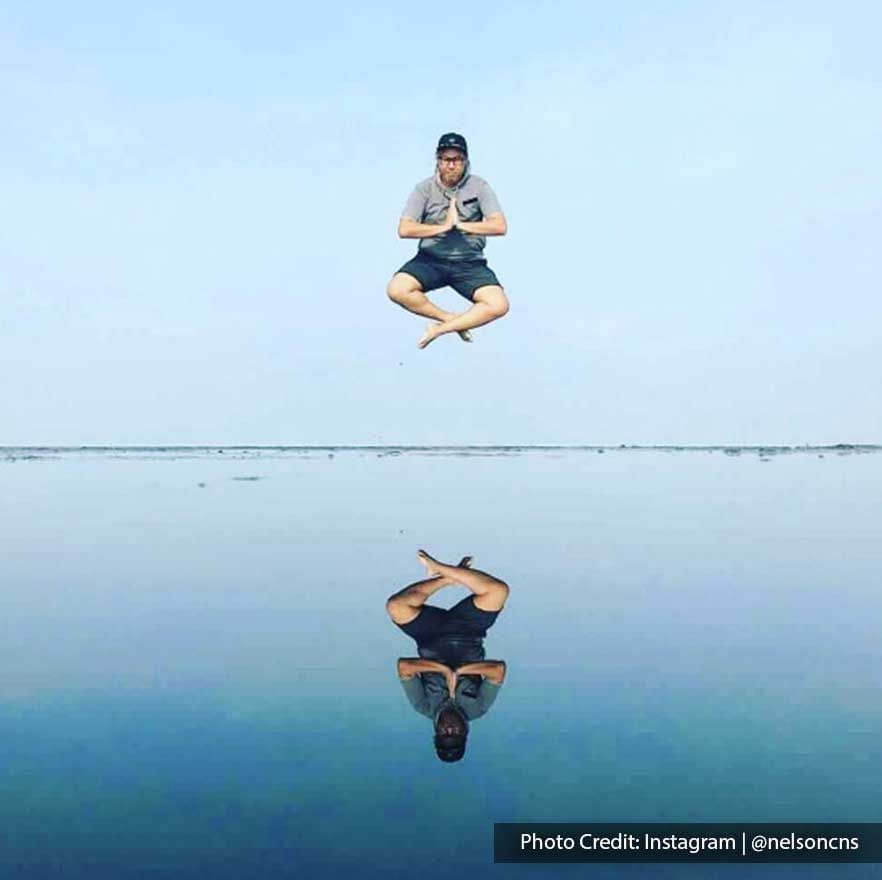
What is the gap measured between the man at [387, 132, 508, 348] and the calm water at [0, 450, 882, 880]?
12.9ft

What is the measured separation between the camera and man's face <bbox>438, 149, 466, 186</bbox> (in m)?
9.09

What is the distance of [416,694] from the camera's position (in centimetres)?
986

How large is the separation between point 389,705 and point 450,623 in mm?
3213

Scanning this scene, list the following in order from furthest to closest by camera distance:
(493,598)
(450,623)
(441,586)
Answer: (441,586) → (493,598) → (450,623)

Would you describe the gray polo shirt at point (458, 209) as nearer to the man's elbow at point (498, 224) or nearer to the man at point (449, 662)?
the man's elbow at point (498, 224)

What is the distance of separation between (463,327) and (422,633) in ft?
14.6

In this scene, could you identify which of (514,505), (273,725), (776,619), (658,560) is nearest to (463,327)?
(273,725)

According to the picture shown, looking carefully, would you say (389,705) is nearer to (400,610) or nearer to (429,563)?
(400,610)

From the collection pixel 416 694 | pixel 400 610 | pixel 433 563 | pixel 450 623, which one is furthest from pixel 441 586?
pixel 416 694

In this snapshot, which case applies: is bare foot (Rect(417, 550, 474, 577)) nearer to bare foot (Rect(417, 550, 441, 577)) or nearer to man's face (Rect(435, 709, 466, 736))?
bare foot (Rect(417, 550, 441, 577))

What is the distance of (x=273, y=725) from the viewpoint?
922 centimetres

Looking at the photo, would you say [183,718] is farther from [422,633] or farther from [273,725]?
[422,633]

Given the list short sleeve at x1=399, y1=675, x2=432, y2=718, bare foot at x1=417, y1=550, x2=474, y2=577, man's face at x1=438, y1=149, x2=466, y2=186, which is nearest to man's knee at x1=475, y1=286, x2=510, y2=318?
man's face at x1=438, y1=149, x2=466, y2=186

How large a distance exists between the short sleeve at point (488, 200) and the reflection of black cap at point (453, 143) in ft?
1.46
